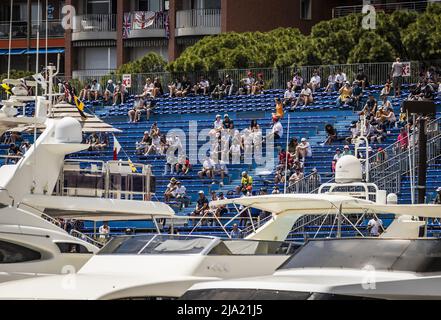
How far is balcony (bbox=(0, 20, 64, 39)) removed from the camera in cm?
6144

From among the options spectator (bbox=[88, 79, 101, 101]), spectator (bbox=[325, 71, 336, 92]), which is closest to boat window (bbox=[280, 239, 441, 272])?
spectator (bbox=[325, 71, 336, 92])

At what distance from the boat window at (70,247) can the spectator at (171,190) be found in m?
16.2

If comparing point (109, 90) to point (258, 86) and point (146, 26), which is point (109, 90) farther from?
point (146, 26)

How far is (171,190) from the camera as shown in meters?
39.1

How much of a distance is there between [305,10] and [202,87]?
496 inches

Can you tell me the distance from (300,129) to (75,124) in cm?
1559

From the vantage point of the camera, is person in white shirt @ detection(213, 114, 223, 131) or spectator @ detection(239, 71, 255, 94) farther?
spectator @ detection(239, 71, 255, 94)

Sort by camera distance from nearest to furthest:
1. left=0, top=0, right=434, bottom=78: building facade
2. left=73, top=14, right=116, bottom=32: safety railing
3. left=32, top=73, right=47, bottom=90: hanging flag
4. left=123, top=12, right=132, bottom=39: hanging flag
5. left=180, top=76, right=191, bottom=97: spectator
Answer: left=32, top=73, right=47, bottom=90: hanging flag
left=180, top=76, right=191, bottom=97: spectator
left=0, top=0, right=434, bottom=78: building facade
left=123, top=12, right=132, bottom=39: hanging flag
left=73, top=14, right=116, bottom=32: safety railing

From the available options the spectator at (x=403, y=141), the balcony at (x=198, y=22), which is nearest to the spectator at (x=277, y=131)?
the spectator at (x=403, y=141)

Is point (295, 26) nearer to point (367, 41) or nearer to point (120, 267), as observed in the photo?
point (367, 41)

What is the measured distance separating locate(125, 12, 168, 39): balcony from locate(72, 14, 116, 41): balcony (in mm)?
1150

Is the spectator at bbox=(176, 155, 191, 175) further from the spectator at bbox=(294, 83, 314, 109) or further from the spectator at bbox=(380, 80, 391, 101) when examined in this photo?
the spectator at bbox=(380, 80, 391, 101)

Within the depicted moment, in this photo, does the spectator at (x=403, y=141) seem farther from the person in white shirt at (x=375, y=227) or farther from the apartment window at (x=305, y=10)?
the apartment window at (x=305, y=10)
